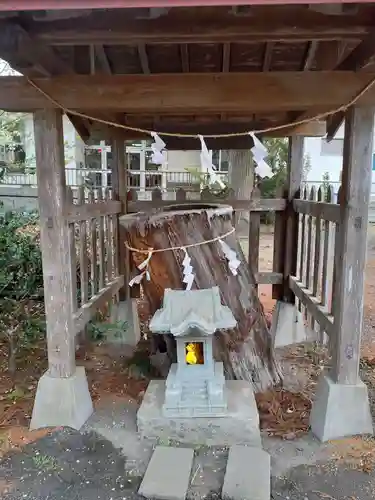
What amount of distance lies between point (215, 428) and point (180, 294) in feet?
2.92

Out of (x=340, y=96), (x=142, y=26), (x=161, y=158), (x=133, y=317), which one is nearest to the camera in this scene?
(x=142, y=26)

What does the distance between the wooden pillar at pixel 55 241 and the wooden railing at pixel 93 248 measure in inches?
5.1

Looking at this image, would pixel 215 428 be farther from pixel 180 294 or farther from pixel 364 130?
pixel 364 130

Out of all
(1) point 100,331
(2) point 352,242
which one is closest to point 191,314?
(2) point 352,242

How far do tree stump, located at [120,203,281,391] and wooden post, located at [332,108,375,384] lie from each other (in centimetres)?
76

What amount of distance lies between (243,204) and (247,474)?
2.84 m

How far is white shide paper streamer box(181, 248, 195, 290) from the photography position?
3.11 m

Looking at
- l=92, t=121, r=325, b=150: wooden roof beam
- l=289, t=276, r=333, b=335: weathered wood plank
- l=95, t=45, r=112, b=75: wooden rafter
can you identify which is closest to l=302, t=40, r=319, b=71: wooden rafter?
l=95, t=45, r=112, b=75: wooden rafter

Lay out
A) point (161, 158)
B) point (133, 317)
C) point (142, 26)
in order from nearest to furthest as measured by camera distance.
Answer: point (142, 26), point (161, 158), point (133, 317)

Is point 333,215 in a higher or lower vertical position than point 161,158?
lower

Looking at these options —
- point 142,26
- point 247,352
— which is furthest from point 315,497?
point 142,26

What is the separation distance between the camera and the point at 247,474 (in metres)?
2.40

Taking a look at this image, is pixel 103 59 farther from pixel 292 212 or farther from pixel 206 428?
pixel 292 212

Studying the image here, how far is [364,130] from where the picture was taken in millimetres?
2643
